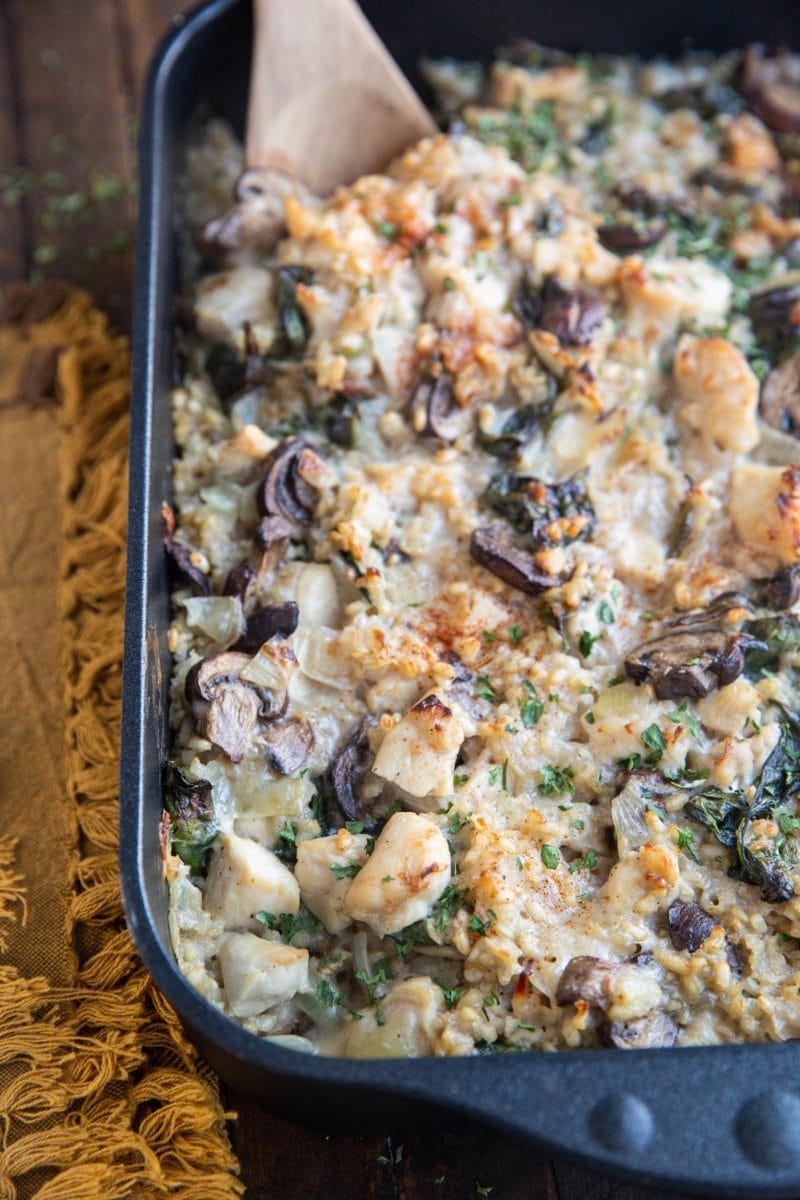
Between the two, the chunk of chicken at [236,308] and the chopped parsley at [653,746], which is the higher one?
the chunk of chicken at [236,308]

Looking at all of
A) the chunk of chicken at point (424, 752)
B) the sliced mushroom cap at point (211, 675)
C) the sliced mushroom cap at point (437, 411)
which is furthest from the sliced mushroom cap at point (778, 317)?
the sliced mushroom cap at point (211, 675)

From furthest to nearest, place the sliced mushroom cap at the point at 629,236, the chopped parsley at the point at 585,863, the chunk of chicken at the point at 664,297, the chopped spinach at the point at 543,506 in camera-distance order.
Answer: the sliced mushroom cap at the point at 629,236, the chunk of chicken at the point at 664,297, the chopped spinach at the point at 543,506, the chopped parsley at the point at 585,863

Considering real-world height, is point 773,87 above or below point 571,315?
above

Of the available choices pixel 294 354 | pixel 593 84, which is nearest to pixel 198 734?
pixel 294 354

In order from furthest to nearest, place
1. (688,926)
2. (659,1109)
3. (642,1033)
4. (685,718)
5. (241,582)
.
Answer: (241,582)
(685,718)
(688,926)
(642,1033)
(659,1109)

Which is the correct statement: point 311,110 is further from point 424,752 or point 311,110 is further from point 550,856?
point 550,856

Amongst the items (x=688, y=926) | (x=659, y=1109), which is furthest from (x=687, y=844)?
(x=659, y=1109)

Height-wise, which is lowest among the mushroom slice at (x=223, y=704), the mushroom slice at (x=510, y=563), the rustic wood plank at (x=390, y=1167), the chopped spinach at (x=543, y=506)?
the rustic wood plank at (x=390, y=1167)

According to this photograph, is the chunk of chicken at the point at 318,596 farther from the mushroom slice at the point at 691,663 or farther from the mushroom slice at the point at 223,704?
the mushroom slice at the point at 691,663
